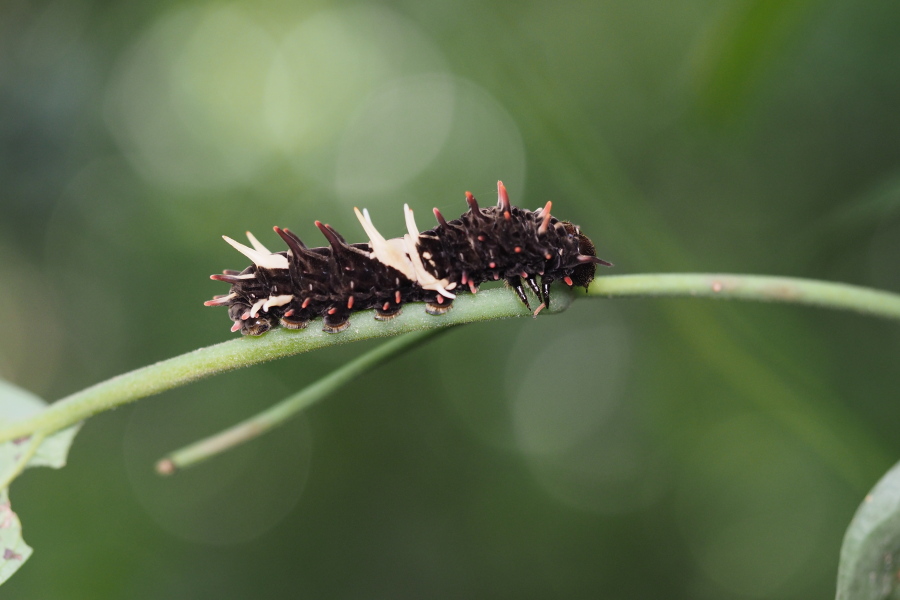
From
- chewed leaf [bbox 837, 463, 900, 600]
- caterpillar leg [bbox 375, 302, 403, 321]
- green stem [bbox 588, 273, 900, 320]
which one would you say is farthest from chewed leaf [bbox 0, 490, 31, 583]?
chewed leaf [bbox 837, 463, 900, 600]

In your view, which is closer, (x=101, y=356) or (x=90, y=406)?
(x=90, y=406)

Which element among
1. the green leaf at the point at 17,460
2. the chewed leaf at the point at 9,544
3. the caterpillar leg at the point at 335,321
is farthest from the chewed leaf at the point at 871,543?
the chewed leaf at the point at 9,544

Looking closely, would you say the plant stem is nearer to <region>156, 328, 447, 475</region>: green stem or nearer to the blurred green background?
<region>156, 328, 447, 475</region>: green stem

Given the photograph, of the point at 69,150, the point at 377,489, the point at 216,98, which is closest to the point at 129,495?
the point at 377,489

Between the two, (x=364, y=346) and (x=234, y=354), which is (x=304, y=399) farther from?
(x=364, y=346)

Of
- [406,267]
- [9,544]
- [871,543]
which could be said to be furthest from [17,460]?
[871,543]

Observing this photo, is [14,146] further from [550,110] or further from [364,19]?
[364,19]

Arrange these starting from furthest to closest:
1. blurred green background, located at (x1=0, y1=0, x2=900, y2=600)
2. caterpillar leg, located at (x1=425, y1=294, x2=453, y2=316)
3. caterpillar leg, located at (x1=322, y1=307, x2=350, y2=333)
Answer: blurred green background, located at (x1=0, y1=0, x2=900, y2=600) → caterpillar leg, located at (x1=322, y1=307, x2=350, y2=333) → caterpillar leg, located at (x1=425, y1=294, x2=453, y2=316)
